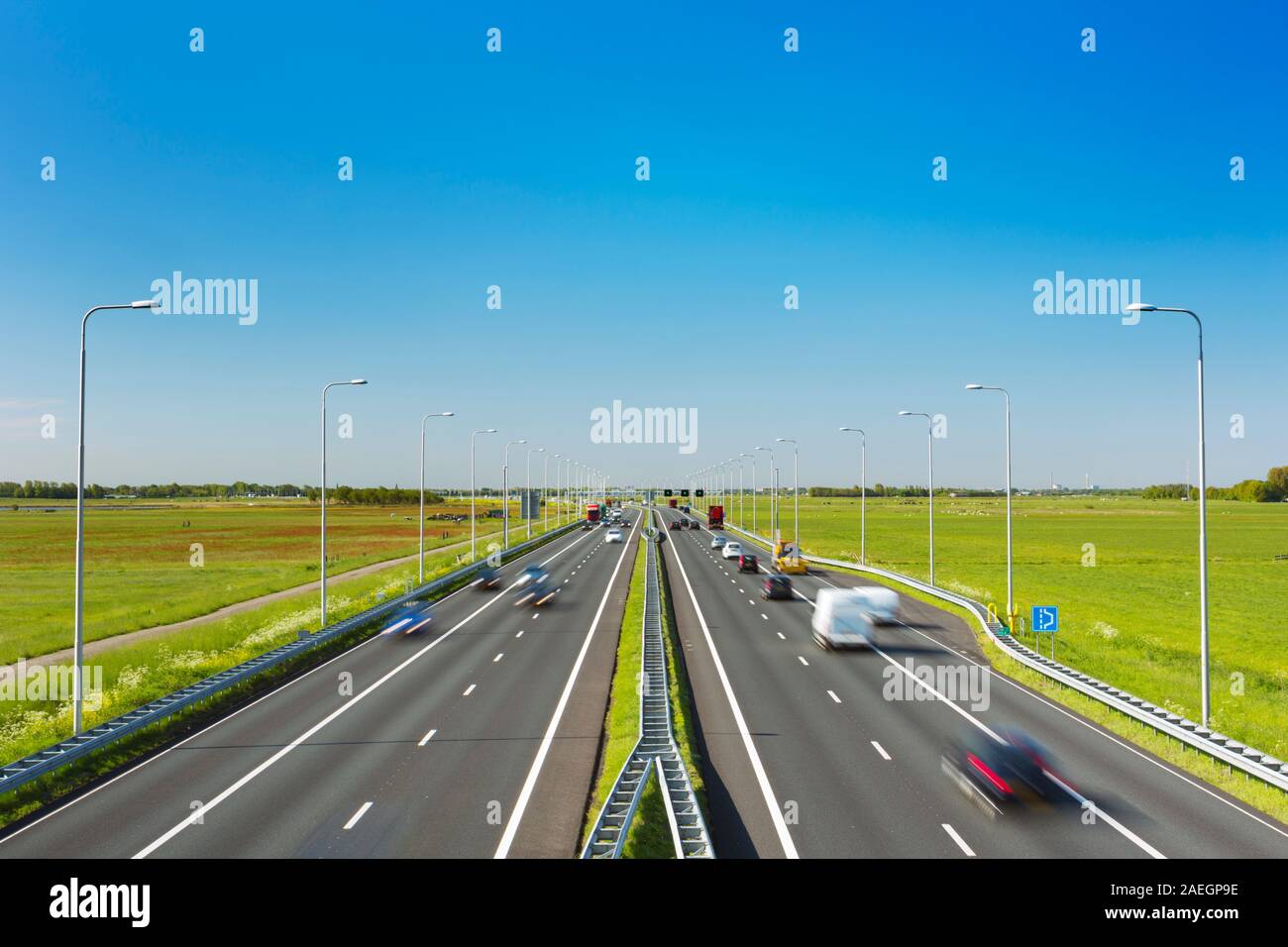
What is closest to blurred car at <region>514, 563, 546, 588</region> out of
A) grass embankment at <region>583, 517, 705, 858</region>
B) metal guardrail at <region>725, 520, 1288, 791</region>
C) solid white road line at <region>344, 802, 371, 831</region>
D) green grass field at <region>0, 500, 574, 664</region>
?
green grass field at <region>0, 500, 574, 664</region>

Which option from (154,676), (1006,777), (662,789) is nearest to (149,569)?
(154,676)

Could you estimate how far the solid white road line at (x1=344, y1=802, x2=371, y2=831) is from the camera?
545 inches

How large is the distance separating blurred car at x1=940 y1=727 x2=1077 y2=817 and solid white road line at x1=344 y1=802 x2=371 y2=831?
1175cm

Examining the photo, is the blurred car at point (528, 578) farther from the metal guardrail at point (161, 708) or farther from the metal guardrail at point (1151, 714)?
the metal guardrail at point (1151, 714)

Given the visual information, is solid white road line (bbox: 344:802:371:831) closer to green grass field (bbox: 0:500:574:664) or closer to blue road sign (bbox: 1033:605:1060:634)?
blue road sign (bbox: 1033:605:1060:634)

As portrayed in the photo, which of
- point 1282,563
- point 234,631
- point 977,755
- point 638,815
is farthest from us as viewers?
point 1282,563

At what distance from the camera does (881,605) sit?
36125 millimetres

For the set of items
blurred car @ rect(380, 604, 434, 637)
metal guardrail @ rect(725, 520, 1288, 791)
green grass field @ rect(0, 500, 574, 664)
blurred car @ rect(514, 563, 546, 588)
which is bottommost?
green grass field @ rect(0, 500, 574, 664)

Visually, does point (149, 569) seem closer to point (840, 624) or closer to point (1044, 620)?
point (840, 624)

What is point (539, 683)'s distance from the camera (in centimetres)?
2550

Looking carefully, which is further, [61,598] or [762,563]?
[762,563]

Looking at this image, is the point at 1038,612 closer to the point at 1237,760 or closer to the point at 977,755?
the point at 1237,760

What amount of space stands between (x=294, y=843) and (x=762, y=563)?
189 feet

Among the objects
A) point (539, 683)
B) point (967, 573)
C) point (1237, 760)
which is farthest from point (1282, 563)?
point (539, 683)
